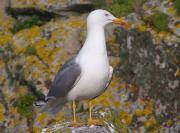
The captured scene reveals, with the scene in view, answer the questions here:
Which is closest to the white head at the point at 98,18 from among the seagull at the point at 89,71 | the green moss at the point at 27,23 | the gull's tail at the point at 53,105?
the seagull at the point at 89,71

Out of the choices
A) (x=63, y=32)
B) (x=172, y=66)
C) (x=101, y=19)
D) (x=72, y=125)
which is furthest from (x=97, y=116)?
(x=63, y=32)

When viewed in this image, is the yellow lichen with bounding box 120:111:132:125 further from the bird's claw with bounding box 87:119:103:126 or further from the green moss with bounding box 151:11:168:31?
the bird's claw with bounding box 87:119:103:126

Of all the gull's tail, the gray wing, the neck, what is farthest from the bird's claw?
the neck

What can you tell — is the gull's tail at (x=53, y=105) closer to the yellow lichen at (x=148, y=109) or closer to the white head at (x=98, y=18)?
the white head at (x=98, y=18)

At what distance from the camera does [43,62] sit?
1054 centimetres

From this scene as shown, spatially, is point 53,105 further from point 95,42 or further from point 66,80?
point 95,42

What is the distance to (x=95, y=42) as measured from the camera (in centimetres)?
733

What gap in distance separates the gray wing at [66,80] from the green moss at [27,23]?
152 inches

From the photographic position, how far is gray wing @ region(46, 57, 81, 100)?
721 cm

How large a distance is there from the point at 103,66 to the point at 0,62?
3947mm

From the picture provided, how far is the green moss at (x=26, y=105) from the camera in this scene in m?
10.2

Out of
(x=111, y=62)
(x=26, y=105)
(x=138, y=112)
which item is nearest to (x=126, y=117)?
(x=138, y=112)

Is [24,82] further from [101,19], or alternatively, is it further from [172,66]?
[101,19]

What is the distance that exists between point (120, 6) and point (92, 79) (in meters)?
4.23
